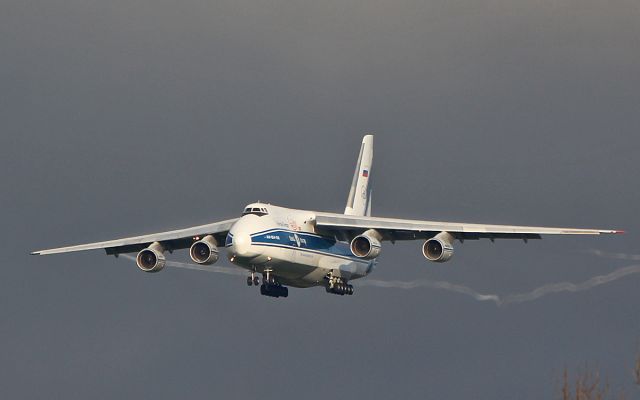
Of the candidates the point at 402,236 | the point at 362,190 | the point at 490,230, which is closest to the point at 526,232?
the point at 490,230

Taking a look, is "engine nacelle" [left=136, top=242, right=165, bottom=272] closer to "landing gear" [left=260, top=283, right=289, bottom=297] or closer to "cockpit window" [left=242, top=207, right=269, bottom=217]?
"landing gear" [left=260, top=283, right=289, bottom=297]

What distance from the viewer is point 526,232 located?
100 feet

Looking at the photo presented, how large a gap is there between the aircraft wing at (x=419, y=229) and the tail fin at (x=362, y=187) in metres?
3.95

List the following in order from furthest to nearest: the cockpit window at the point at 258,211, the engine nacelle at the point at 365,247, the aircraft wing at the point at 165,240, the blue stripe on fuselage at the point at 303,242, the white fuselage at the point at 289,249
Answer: the aircraft wing at the point at 165,240
the engine nacelle at the point at 365,247
the cockpit window at the point at 258,211
the blue stripe on fuselage at the point at 303,242
the white fuselage at the point at 289,249

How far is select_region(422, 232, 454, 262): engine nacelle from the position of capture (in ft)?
101

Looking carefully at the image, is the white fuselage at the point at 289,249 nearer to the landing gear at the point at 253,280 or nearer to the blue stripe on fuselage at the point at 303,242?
the blue stripe on fuselage at the point at 303,242

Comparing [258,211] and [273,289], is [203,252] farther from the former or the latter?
[258,211]

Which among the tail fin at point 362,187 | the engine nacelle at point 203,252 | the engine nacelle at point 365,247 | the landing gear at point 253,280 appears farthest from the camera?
the tail fin at point 362,187

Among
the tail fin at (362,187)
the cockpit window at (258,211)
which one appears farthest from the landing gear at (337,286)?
the tail fin at (362,187)

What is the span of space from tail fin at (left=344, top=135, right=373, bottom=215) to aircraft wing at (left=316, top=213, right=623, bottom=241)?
3953mm

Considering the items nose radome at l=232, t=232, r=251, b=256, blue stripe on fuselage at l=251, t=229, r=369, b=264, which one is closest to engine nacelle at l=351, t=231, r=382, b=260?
blue stripe on fuselage at l=251, t=229, r=369, b=264

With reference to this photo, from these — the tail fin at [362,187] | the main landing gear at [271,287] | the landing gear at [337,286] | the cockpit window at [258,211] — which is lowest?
the main landing gear at [271,287]

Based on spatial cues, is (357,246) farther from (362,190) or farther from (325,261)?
(362,190)

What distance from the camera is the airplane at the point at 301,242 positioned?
99.6ft
